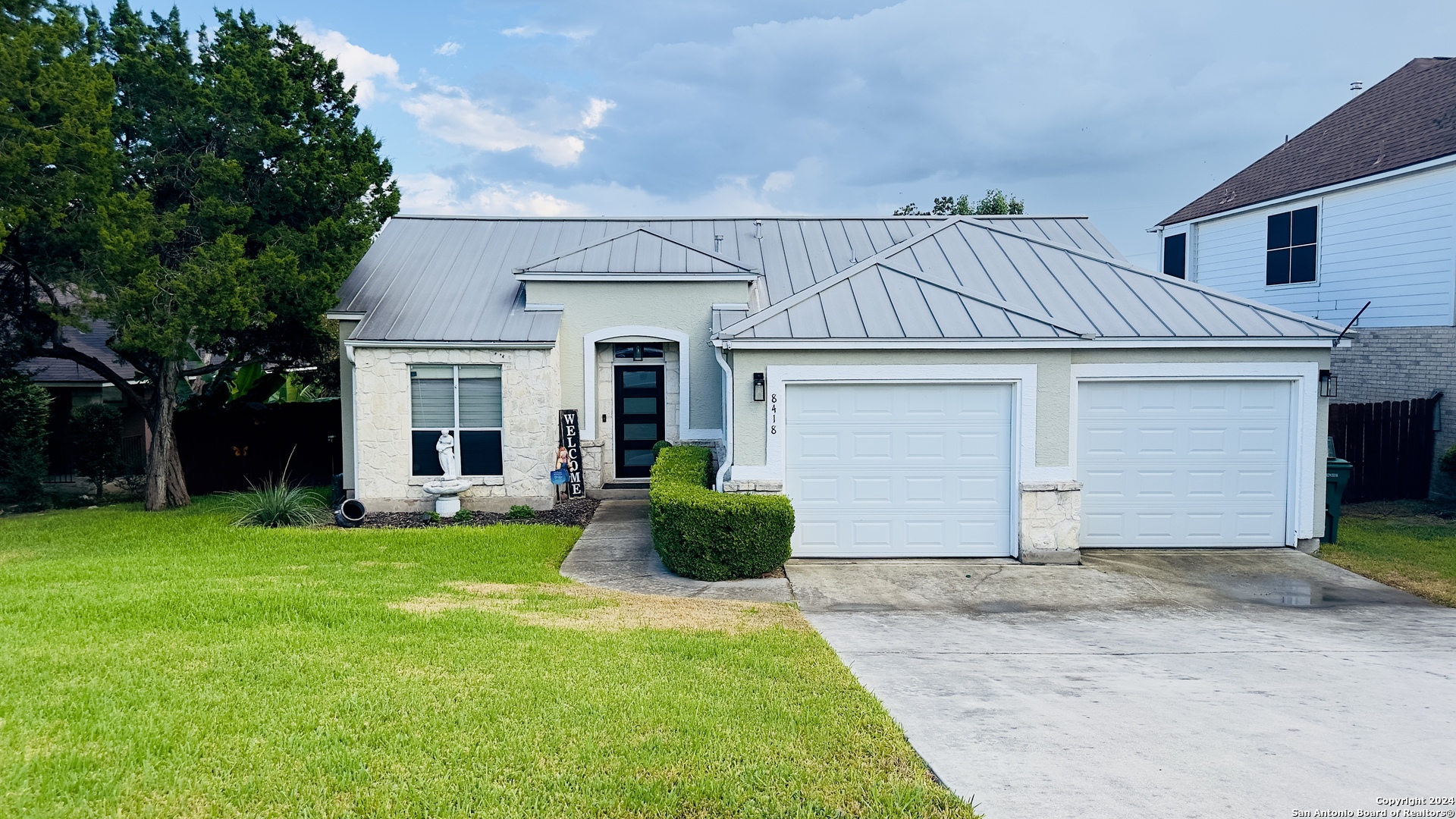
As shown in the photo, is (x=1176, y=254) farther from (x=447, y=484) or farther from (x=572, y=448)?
(x=447, y=484)

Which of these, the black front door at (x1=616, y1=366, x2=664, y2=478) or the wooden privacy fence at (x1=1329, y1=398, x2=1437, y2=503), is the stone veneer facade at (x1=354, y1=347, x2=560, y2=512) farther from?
the wooden privacy fence at (x1=1329, y1=398, x2=1437, y2=503)

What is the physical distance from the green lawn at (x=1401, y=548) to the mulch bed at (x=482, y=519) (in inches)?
394

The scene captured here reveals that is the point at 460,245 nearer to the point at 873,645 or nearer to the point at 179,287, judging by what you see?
the point at 179,287

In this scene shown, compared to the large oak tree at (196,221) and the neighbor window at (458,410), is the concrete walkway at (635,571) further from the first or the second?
the large oak tree at (196,221)

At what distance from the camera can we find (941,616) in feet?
27.3

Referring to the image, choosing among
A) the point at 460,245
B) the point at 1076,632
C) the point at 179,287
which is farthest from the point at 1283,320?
the point at 179,287

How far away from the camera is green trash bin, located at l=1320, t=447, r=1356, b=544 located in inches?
458

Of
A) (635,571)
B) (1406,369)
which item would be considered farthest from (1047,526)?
(1406,369)

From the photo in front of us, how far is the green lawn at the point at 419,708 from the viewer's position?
14.1ft

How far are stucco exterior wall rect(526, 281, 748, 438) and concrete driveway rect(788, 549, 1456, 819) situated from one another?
512cm

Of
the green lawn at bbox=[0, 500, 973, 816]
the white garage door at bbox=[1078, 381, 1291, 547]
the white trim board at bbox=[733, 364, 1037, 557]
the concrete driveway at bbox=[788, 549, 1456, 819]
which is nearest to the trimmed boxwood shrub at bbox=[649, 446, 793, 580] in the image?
the concrete driveway at bbox=[788, 549, 1456, 819]

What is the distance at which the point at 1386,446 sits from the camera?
14.9m

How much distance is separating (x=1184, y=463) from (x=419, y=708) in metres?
9.54

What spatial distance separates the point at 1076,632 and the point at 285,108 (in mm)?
13936
